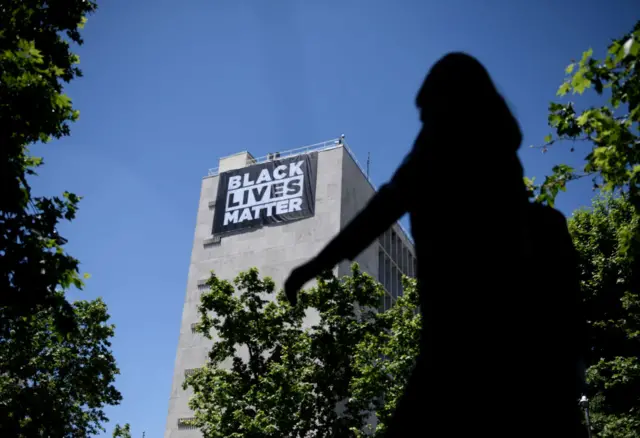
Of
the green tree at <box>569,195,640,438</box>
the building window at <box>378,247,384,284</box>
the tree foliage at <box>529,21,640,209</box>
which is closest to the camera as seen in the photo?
the tree foliage at <box>529,21,640,209</box>

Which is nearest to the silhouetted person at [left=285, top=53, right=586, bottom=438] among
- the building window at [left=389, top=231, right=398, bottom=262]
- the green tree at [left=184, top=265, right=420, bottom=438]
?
the green tree at [left=184, top=265, right=420, bottom=438]

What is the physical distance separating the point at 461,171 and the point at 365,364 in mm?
21248

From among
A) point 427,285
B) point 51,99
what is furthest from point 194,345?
point 427,285

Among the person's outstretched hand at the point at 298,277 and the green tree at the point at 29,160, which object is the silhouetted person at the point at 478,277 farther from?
the green tree at the point at 29,160

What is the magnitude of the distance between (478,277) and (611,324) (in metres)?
26.3

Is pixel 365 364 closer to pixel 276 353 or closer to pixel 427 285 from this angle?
pixel 276 353

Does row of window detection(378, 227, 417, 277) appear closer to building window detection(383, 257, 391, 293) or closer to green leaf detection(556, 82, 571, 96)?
building window detection(383, 257, 391, 293)

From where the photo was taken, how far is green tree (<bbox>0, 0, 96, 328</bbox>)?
8.50 meters

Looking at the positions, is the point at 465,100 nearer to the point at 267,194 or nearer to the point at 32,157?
the point at 32,157

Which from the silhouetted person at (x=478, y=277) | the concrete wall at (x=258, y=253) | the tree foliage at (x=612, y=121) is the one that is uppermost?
the concrete wall at (x=258, y=253)

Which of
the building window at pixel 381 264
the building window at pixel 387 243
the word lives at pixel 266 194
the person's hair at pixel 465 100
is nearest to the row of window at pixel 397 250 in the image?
the building window at pixel 387 243

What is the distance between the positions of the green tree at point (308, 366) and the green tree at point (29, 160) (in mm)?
13312

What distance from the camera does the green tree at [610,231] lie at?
673cm

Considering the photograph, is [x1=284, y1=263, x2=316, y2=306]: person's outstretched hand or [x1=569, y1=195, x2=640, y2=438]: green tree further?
[x1=569, y1=195, x2=640, y2=438]: green tree
